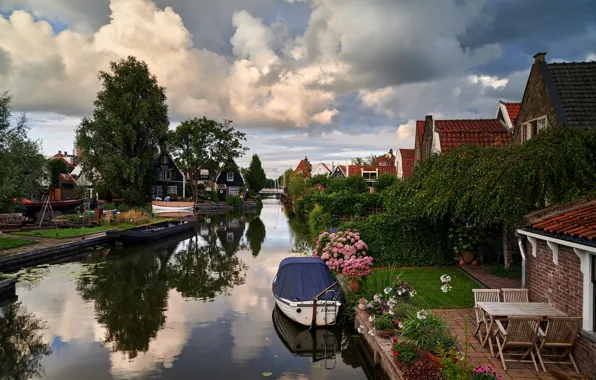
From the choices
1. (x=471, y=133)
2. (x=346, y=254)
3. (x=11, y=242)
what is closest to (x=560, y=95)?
(x=346, y=254)

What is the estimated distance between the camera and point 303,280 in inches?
548

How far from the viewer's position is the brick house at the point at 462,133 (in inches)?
1027

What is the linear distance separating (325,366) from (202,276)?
1228cm

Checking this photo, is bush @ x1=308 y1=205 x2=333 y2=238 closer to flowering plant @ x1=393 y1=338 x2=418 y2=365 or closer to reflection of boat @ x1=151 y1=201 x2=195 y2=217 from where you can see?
flowering plant @ x1=393 y1=338 x2=418 y2=365

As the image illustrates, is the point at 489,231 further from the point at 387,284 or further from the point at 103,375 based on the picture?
the point at 103,375

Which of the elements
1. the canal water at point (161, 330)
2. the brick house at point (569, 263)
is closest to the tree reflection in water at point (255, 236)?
the canal water at point (161, 330)

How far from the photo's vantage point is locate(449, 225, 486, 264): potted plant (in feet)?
57.6

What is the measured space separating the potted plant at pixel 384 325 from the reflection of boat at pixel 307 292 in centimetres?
254

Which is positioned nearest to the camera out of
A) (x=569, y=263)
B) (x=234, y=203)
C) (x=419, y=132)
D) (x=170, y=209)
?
(x=569, y=263)

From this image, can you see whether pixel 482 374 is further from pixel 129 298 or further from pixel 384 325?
pixel 129 298


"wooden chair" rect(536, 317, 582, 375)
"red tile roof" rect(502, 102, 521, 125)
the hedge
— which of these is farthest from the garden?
"red tile roof" rect(502, 102, 521, 125)

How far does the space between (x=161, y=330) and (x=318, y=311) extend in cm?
528

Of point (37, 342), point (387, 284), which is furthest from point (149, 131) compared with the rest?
point (387, 284)

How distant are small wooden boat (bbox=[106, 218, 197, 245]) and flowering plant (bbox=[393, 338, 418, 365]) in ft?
85.2
